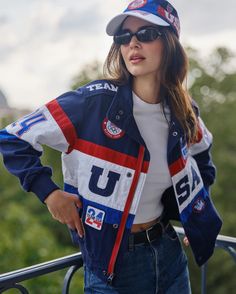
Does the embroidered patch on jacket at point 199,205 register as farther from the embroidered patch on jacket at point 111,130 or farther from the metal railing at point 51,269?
the embroidered patch on jacket at point 111,130

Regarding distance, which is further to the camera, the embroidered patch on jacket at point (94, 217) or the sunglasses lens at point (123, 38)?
the sunglasses lens at point (123, 38)

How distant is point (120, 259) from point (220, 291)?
15033 mm

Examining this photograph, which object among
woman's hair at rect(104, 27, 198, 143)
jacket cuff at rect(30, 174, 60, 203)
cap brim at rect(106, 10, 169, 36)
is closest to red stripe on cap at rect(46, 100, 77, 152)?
jacket cuff at rect(30, 174, 60, 203)

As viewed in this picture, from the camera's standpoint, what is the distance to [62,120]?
1.33 metres

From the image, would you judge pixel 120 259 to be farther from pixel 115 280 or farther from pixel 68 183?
pixel 68 183

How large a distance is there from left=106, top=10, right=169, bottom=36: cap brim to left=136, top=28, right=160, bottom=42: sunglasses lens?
3cm

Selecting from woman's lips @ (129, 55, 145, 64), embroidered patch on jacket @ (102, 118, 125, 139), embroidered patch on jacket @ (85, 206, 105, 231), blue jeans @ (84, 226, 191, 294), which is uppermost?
woman's lips @ (129, 55, 145, 64)

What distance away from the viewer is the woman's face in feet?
4.88

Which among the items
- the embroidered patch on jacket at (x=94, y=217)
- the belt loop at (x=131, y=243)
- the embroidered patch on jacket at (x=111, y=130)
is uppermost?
the embroidered patch on jacket at (x=111, y=130)

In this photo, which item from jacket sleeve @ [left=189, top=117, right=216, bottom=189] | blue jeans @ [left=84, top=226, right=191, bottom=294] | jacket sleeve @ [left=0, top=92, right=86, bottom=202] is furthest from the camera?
jacket sleeve @ [left=189, top=117, right=216, bottom=189]

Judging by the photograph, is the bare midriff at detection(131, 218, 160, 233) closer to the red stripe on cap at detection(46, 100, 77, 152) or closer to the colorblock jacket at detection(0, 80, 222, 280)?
the colorblock jacket at detection(0, 80, 222, 280)

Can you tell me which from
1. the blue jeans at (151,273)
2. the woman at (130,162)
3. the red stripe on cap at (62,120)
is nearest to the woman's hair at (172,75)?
the woman at (130,162)

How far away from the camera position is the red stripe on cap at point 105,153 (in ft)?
4.46

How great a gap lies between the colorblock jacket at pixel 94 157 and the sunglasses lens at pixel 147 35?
17cm
